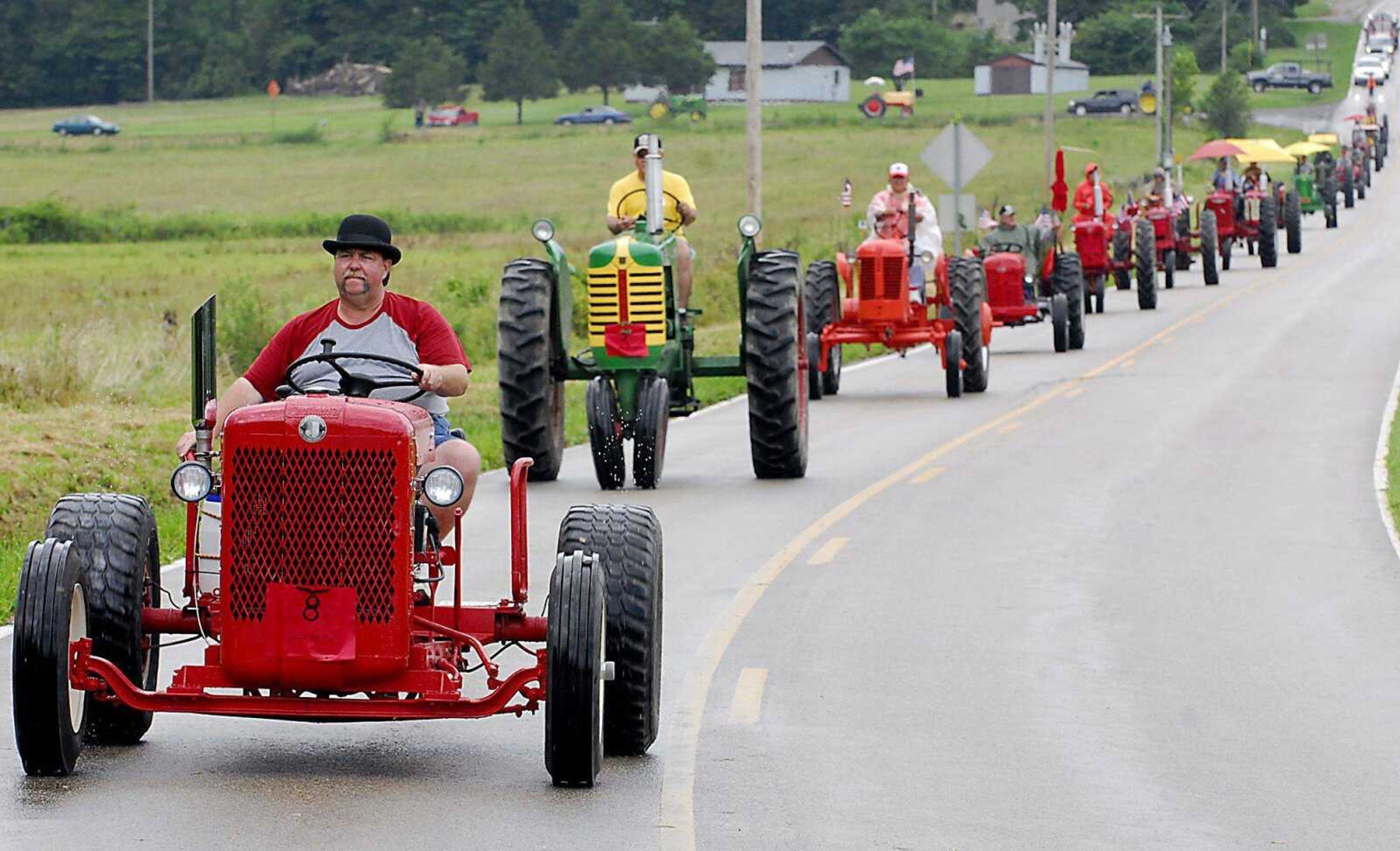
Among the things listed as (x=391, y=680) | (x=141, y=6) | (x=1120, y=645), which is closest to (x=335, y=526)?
(x=391, y=680)

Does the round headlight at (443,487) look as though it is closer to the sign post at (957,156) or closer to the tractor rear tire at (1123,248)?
the sign post at (957,156)

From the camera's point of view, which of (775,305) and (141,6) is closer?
(775,305)

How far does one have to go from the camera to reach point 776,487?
19.2m

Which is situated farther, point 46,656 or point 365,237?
point 365,237

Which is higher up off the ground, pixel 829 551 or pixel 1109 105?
pixel 1109 105

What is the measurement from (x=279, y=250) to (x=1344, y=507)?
45621mm

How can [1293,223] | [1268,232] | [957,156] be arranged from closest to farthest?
1. [957,156]
2. [1268,232]
3. [1293,223]

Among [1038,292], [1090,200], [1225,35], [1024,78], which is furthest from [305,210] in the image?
[1024,78]

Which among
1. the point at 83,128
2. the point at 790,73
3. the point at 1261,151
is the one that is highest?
the point at 790,73

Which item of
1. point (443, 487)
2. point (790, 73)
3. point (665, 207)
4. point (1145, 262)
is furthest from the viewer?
point (790, 73)

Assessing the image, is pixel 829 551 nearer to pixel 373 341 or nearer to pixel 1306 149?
pixel 373 341

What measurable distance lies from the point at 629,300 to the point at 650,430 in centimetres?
101

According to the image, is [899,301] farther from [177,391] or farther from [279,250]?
[279,250]

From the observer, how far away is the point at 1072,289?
33250 millimetres
